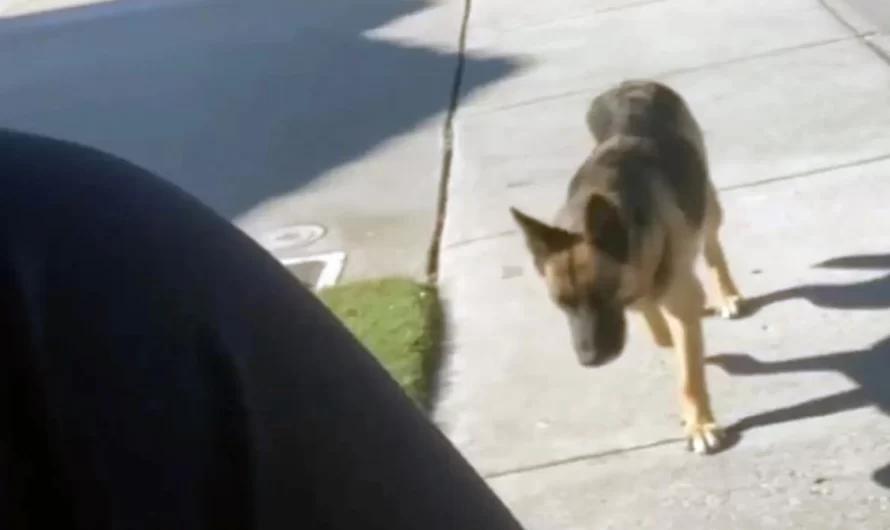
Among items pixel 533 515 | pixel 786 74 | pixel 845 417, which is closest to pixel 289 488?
pixel 533 515

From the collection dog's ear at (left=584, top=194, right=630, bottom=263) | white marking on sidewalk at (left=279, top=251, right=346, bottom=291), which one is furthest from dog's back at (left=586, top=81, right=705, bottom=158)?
white marking on sidewalk at (left=279, top=251, right=346, bottom=291)

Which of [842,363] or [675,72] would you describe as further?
[675,72]

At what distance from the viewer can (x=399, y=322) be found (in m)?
5.12

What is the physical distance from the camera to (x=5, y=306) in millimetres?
1068

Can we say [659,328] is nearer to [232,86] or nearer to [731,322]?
[731,322]

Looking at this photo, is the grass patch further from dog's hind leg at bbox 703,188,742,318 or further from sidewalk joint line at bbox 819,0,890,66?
sidewalk joint line at bbox 819,0,890,66

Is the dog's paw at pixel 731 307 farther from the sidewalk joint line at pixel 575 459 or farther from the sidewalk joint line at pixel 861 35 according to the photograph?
the sidewalk joint line at pixel 861 35

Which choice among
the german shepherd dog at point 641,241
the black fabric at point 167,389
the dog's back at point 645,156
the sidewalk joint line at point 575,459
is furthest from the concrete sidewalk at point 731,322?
the black fabric at point 167,389

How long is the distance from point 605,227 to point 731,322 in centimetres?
115

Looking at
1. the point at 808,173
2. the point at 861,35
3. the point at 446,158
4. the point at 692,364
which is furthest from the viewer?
the point at 861,35

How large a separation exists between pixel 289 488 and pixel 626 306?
3.01 meters

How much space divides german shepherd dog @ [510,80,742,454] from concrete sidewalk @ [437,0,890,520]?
0.59ft

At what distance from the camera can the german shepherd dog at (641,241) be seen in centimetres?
388

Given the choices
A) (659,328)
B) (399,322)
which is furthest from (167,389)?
(399,322)
